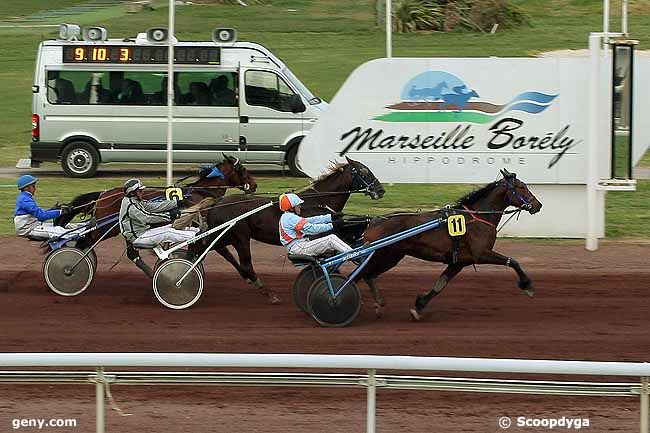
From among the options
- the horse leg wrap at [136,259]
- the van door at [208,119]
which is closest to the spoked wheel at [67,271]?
the horse leg wrap at [136,259]

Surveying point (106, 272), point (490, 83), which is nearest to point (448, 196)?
point (490, 83)

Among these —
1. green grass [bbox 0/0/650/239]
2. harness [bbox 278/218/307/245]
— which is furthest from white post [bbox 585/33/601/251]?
green grass [bbox 0/0/650/239]

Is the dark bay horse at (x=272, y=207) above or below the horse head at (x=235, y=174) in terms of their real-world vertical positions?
below

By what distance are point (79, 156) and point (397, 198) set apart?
629 cm

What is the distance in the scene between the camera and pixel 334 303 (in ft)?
36.0

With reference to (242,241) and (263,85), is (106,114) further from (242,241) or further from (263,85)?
(242,241)

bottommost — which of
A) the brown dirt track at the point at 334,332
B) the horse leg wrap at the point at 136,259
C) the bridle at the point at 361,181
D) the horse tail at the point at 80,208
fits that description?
the brown dirt track at the point at 334,332

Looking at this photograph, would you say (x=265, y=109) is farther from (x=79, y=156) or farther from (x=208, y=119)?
(x=79, y=156)

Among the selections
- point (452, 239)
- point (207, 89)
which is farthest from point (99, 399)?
point (207, 89)

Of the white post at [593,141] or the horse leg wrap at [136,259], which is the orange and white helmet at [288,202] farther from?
the white post at [593,141]

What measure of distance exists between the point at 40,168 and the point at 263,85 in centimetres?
514

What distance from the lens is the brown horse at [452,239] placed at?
11.1 meters

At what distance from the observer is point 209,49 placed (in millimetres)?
21328

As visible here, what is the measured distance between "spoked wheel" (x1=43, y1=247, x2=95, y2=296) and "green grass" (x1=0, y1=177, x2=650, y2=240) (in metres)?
3.88
